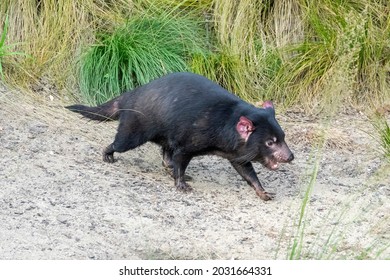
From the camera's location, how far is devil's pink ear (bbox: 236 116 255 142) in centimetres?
643

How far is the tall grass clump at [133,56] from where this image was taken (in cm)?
800

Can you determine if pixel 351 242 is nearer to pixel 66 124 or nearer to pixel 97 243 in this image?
pixel 97 243

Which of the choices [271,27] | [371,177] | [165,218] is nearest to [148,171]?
[165,218]

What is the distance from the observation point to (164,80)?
6.91m

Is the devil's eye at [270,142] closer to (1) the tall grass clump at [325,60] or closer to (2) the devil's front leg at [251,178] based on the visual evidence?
(2) the devil's front leg at [251,178]

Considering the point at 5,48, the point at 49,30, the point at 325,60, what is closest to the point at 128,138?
the point at 5,48

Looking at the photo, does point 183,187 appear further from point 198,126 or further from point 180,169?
point 198,126

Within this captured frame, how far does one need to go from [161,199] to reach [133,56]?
1.94 m

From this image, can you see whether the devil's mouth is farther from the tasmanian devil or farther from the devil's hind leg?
the devil's hind leg

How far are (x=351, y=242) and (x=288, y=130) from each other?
2200mm

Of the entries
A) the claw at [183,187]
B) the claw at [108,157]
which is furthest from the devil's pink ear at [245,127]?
the claw at [108,157]

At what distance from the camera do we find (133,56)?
26.3 ft

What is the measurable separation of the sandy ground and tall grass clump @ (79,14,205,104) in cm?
33
